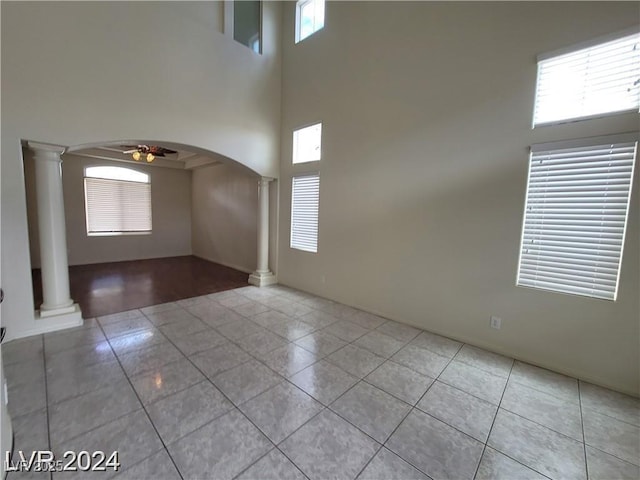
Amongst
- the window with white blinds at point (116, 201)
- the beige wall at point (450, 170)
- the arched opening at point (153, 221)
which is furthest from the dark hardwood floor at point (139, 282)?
the beige wall at point (450, 170)

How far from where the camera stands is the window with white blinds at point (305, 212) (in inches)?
186

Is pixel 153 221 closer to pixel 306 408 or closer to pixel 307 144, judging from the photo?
pixel 307 144

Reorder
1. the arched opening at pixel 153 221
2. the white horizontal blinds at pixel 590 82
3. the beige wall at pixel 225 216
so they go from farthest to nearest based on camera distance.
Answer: the beige wall at pixel 225 216 < the arched opening at pixel 153 221 < the white horizontal blinds at pixel 590 82

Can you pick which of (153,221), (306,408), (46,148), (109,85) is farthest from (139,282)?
(306,408)

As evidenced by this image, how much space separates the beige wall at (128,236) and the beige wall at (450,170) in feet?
19.0

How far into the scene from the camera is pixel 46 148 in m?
3.03

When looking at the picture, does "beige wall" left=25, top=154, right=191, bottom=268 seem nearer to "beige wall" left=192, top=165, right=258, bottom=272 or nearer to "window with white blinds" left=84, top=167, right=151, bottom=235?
"window with white blinds" left=84, top=167, right=151, bottom=235

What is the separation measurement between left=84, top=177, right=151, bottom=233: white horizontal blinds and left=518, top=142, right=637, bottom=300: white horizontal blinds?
8936mm

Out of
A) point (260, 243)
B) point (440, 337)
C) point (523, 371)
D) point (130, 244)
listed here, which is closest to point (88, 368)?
point (260, 243)

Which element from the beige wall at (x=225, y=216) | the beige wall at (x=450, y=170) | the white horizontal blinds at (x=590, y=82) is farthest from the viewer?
the beige wall at (x=225, y=216)

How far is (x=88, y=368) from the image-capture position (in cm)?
247

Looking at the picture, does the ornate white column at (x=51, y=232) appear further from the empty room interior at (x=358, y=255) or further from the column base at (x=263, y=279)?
the column base at (x=263, y=279)

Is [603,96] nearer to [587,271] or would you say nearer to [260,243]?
[587,271]

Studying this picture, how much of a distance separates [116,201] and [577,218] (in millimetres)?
9390
